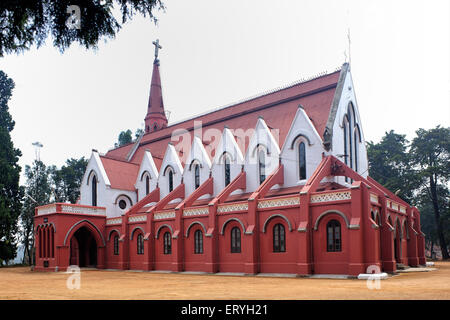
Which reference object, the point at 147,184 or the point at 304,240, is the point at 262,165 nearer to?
the point at 304,240

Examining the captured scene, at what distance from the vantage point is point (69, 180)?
63438 mm

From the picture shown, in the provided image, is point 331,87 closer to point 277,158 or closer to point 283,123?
point 283,123

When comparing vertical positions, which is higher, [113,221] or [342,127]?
[342,127]

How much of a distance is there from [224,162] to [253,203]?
903 cm

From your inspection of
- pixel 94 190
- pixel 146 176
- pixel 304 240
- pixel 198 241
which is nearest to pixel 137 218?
pixel 198 241

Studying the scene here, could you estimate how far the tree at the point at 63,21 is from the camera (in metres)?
10.8

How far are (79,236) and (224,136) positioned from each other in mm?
17640

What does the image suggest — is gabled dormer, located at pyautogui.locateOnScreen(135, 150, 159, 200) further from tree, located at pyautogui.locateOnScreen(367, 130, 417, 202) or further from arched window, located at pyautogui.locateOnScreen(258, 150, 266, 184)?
tree, located at pyautogui.locateOnScreen(367, 130, 417, 202)

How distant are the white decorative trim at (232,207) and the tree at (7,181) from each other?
1027 inches

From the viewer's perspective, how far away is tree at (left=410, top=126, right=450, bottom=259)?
49625 millimetres

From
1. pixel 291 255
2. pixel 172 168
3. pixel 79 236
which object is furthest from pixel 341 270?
pixel 79 236

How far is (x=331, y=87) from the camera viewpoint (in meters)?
33.2

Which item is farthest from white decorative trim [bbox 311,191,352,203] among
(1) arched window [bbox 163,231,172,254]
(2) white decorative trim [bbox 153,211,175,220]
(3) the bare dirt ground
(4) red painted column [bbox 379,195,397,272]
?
(1) arched window [bbox 163,231,172,254]

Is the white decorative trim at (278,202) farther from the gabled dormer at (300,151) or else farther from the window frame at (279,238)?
the gabled dormer at (300,151)
